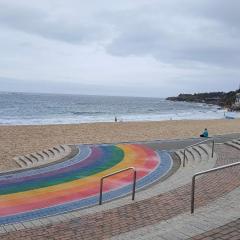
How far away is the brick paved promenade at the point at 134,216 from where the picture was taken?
21.4ft

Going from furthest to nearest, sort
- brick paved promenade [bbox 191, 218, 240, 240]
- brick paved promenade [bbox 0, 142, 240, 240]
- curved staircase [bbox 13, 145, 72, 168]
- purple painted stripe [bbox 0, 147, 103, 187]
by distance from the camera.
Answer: curved staircase [bbox 13, 145, 72, 168] → purple painted stripe [bbox 0, 147, 103, 187] → brick paved promenade [bbox 0, 142, 240, 240] → brick paved promenade [bbox 191, 218, 240, 240]

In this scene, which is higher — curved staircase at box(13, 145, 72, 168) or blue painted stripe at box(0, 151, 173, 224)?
blue painted stripe at box(0, 151, 173, 224)

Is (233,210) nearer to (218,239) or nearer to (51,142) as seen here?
(218,239)

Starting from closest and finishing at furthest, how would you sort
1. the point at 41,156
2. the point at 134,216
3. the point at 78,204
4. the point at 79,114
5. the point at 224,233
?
the point at 224,233 → the point at 134,216 → the point at 78,204 → the point at 41,156 → the point at 79,114

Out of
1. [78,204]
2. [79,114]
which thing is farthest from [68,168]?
[79,114]

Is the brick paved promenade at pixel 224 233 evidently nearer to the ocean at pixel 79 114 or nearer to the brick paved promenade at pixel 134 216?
the brick paved promenade at pixel 134 216

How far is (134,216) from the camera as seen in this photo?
7.23m

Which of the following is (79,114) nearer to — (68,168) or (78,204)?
(68,168)

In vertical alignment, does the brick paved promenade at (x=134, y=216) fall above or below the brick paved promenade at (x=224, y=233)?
below

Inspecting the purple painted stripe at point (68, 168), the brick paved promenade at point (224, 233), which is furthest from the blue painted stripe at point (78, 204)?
the brick paved promenade at point (224, 233)

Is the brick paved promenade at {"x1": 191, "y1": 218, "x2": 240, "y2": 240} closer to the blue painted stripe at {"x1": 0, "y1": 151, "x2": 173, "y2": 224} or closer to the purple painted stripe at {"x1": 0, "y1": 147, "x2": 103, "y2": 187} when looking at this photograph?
the blue painted stripe at {"x1": 0, "y1": 151, "x2": 173, "y2": 224}

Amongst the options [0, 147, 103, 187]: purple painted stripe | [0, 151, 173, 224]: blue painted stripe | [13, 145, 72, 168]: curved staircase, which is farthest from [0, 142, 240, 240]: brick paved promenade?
[13, 145, 72, 168]: curved staircase

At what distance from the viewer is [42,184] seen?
11.9 meters

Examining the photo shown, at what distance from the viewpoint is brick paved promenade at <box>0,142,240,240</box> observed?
21.4 feet
